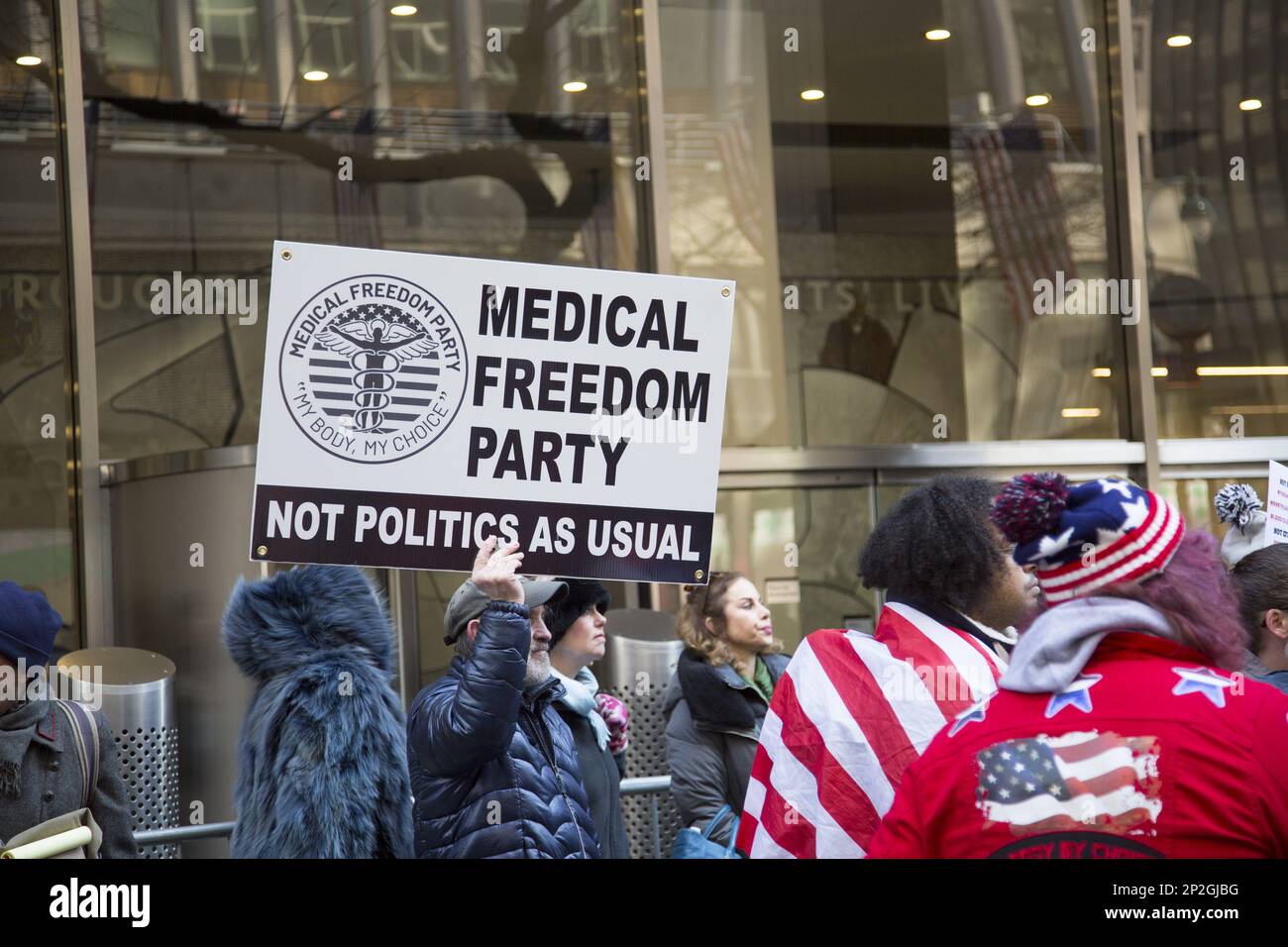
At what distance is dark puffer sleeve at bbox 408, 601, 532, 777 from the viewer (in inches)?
145

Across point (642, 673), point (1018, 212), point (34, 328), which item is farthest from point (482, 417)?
point (1018, 212)

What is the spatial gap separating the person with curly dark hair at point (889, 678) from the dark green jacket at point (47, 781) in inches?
69.6

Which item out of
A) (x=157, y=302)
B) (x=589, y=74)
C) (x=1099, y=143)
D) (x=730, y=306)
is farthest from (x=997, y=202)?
(x=730, y=306)

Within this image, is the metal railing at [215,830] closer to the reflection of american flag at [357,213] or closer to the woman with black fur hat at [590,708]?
the woman with black fur hat at [590,708]

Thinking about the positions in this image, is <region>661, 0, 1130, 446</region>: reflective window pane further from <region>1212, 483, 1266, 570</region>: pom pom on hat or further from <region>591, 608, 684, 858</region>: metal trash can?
<region>1212, 483, 1266, 570</region>: pom pom on hat

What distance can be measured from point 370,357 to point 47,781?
4.34 feet

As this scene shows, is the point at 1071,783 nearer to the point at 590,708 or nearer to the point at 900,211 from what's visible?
the point at 590,708

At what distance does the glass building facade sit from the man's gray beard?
4.17 metres

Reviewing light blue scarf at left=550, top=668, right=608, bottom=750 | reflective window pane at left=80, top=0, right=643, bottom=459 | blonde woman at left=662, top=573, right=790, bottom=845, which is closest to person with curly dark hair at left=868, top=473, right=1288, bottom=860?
light blue scarf at left=550, top=668, right=608, bottom=750

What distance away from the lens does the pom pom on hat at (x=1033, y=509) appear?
7.79 feet

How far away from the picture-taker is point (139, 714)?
23.4 ft

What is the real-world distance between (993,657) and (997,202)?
24.2 feet

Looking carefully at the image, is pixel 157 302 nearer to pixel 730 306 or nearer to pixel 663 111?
pixel 663 111
